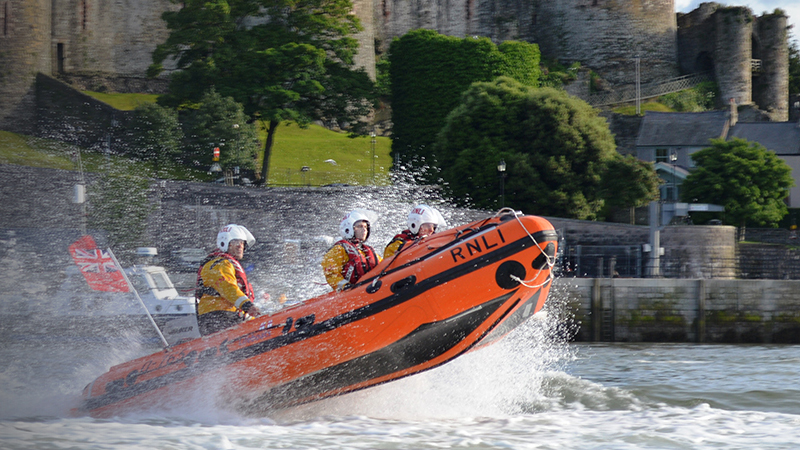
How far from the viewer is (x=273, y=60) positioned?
34.2 metres

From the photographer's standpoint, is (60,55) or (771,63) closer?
(60,55)

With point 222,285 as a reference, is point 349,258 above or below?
above

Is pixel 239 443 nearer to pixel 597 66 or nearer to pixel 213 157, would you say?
pixel 213 157

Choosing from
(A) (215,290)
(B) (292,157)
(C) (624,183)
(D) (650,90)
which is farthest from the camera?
(D) (650,90)

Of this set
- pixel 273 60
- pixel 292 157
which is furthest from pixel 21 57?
pixel 273 60

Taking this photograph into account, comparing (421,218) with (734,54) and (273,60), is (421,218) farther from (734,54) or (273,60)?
(734,54)

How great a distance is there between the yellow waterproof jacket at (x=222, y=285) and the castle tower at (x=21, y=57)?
3736 centimetres

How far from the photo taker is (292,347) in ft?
27.9

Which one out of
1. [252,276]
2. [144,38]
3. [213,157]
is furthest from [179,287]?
[144,38]

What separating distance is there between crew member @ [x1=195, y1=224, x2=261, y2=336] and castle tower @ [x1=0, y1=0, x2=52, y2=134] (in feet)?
122

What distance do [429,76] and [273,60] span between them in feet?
29.8

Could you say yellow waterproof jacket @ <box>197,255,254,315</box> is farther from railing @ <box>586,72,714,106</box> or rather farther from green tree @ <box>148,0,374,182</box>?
railing @ <box>586,72,714,106</box>

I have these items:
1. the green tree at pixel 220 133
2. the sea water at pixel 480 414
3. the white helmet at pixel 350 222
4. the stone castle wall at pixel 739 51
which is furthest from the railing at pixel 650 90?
the white helmet at pixel 350 222

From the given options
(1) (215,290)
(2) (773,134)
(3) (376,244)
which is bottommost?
(1) (215,290)
